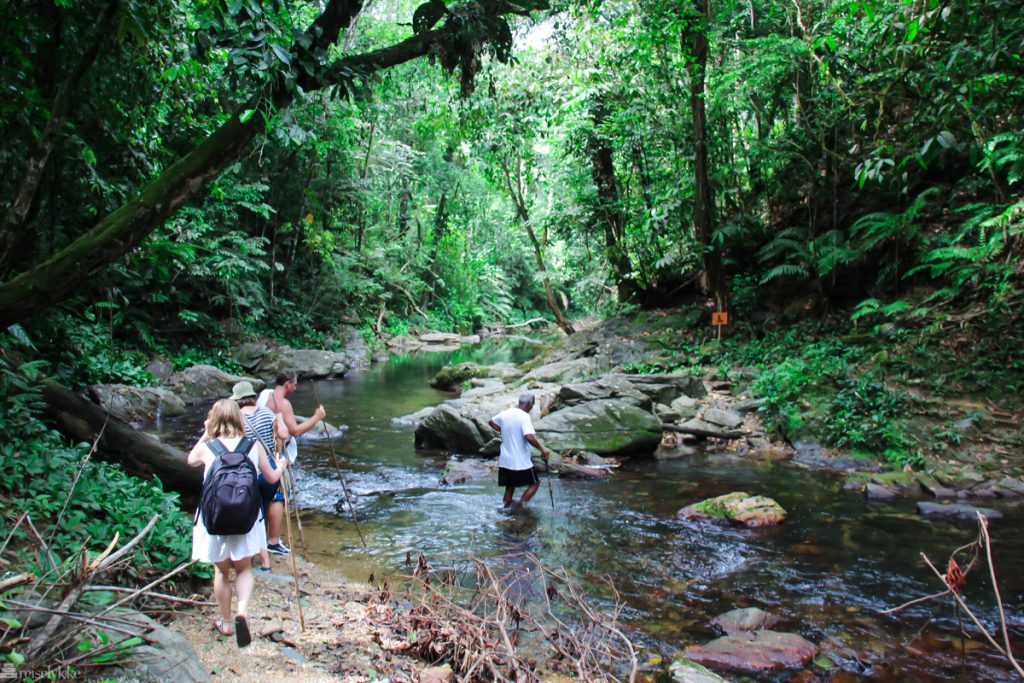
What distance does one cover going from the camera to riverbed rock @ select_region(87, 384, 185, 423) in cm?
1247

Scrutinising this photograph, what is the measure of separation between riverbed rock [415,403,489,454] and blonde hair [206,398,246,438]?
7019mm

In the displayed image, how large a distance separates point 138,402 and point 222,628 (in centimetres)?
1087

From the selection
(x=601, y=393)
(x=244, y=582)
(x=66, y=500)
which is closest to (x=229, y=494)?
(x=244, y=582)

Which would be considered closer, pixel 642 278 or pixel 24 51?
pixel 24 51

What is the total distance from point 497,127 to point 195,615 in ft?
50.7

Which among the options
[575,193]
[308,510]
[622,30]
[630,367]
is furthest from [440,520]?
[575,193]

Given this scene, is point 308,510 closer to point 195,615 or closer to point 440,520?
point 440,520

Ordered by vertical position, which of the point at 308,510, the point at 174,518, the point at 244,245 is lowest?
the point at 308,510

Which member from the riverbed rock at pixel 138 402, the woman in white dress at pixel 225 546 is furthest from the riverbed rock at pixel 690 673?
the riverbed rock at pixel 138 402

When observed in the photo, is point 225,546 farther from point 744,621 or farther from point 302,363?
point 302,363

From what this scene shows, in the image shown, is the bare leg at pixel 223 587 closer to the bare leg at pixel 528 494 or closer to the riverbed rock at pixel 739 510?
the bare leg at pixel 528 494

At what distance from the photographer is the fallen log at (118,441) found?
622 cm

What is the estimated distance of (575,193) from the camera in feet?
65.4

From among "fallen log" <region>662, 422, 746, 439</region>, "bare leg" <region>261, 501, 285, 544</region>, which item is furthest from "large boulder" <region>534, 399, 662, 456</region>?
"bare leg" <region>261, 501, 285, 544</region>
